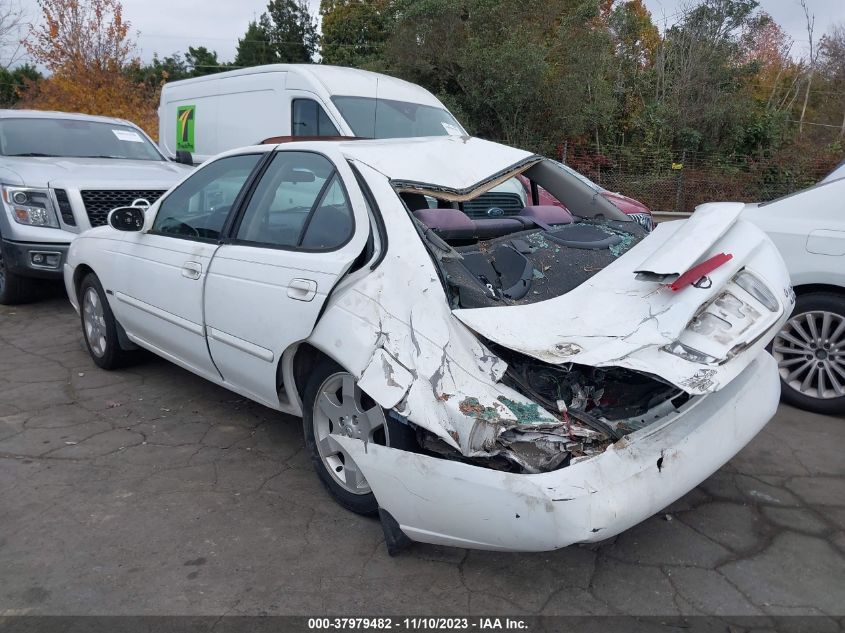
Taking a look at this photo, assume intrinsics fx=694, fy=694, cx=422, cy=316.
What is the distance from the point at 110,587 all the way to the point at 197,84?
886 centimetres

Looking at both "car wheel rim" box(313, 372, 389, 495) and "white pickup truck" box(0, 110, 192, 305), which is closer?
"car wheel rim" box(313, 372, 389, 495)

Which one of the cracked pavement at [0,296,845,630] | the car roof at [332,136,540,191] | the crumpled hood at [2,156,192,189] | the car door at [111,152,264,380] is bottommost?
the cracked pavement at [0,296,845,630]

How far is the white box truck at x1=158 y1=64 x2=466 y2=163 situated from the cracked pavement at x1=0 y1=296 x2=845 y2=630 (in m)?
4.74

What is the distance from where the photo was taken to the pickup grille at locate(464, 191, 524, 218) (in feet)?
12.9

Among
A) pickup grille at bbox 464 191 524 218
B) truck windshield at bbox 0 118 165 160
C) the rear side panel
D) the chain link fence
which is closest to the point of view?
pickup grille at bbox 464 191 524 218

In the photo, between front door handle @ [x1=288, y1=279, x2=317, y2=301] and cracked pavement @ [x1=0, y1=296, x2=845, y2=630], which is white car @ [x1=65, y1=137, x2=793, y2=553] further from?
cracked pavement @ [x1=0, y1=296, x2=845, y2=630]

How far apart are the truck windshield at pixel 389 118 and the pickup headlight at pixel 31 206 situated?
126 inches

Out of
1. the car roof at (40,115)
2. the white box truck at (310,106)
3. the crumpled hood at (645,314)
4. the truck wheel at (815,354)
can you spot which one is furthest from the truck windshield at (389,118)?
the crumpled hood at (645,314)

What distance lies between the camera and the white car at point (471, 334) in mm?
2377

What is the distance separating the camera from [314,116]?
815 centimetres

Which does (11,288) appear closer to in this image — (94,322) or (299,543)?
(94,322)

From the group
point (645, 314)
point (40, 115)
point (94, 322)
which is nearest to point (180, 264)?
point (94, 322)

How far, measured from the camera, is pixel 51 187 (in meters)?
6.78

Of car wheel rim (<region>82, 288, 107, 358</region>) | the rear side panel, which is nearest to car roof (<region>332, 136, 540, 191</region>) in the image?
car wheel rim (<region>82, 288, 107, 358</region>)
